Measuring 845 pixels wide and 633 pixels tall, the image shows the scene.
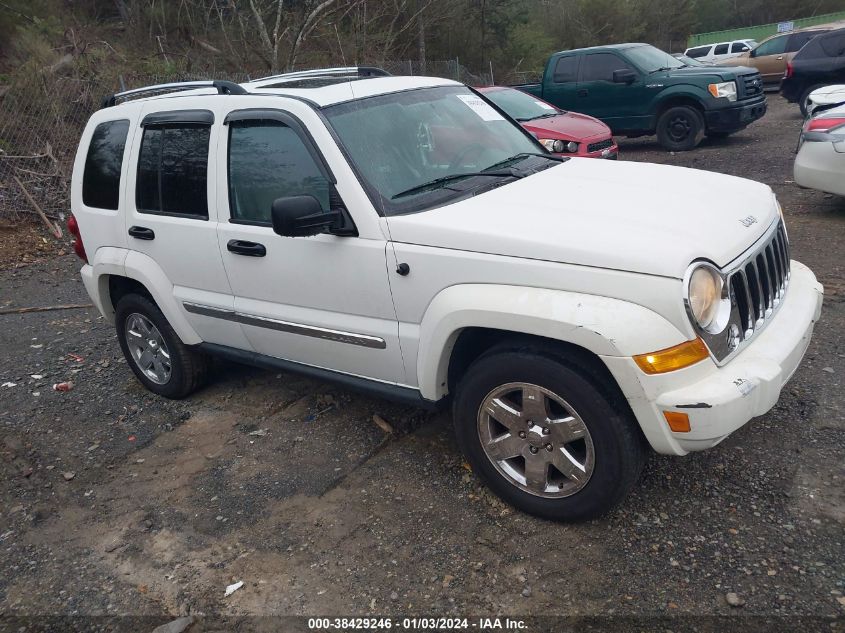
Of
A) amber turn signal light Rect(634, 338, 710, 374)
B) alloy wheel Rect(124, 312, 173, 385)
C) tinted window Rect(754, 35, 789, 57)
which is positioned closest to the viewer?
amber turn signal light Rect(634, 338, 710, 374)

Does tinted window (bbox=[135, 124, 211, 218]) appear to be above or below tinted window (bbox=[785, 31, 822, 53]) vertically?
above

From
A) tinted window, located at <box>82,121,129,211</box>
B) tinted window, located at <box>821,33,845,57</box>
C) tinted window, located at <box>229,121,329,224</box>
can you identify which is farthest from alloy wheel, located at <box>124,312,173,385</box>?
tinted window, located at <box>821,33,845,57</box>

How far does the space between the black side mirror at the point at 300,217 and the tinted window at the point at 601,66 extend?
10539 millimetres

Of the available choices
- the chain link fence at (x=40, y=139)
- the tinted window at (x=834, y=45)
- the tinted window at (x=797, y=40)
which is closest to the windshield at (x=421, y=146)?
the chain link fence at (x=40, y=139)

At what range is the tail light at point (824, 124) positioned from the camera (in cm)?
718

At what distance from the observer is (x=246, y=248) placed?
3777 millimetres

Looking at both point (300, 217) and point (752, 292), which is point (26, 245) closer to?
point (300, 217)

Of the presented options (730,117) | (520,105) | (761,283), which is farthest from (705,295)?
(730,117)

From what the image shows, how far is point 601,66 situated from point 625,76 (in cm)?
71

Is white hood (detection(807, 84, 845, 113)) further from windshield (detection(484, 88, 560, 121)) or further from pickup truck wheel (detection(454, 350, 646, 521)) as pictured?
pickup truck wheel (detection(454, 350, 646, 521))

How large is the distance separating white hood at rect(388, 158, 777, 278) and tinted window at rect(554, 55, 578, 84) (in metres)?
9.96

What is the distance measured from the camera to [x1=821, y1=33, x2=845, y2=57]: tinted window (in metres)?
13.1

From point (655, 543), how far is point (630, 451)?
1.56 feet

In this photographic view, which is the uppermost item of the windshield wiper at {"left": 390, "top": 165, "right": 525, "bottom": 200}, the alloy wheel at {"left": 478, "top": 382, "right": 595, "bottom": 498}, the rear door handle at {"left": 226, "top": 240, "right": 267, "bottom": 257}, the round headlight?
the windshield wiper at {"left": 390, "top": 165, "right": 525, "bottom": 200}
